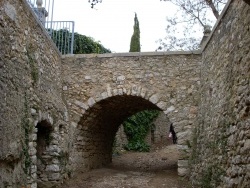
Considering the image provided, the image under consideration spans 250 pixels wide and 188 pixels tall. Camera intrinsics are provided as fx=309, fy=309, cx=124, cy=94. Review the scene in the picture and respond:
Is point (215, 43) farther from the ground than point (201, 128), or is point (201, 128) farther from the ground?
point (215, 43)

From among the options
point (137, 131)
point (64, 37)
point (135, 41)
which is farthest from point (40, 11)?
point (135, 41)

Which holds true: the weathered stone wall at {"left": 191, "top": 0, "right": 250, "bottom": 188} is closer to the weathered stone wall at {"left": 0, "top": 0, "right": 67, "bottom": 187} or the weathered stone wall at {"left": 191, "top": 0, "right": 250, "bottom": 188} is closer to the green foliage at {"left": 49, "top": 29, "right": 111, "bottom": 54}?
the weathered stone wall at {"left": 0, "top": 0, "right": 67, "bottom": 187}

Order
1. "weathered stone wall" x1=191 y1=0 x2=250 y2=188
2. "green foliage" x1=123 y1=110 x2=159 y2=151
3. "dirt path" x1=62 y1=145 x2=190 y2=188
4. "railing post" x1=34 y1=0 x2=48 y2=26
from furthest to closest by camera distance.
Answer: "green foliage" x1=123 y1=110 x2=159 y2=151, "dirt path" x1=62 y1=145 x2=190 y2=188, "railing post" x1=34 y1=0 x2=48 y2=26, "weathered stone wall" x1=191 y1=0 x2=250 y2=188

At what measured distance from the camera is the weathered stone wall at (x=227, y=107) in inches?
138

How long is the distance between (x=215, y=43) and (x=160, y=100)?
7.45ft

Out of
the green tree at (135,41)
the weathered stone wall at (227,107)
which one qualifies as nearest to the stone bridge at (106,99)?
the weathered stone wall at (227,107)

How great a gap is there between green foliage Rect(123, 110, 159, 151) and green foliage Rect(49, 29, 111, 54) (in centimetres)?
341

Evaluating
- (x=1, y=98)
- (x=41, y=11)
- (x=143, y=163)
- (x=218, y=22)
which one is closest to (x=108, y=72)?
(x=41, y=11)

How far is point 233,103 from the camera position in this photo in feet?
13.2

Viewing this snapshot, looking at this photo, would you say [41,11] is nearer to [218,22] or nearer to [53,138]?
[53,138]

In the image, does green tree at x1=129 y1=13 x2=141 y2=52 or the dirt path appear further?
green tree at x1=129 y1=13 x2=141 y2=52

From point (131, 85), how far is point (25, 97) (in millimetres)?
3260

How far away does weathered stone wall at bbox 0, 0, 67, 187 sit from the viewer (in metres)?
4.31


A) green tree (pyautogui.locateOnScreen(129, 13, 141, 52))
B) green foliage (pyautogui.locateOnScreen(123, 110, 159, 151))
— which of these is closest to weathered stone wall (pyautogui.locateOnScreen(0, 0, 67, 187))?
green foliage (pyautogui.locateOnScreen(123, 110, 159, 151))
